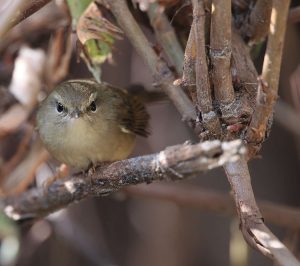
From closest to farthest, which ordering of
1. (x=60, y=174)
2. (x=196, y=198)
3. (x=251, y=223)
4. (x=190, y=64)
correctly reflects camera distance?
1. (x=251, y=223)
2. (x=190, y=64)
3. (x=60, y=174)
4. (x=196, y=198)

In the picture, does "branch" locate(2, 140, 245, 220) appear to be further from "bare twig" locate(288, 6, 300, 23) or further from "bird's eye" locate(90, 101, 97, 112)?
"bare twig" locate(288, 6, 300, 23)

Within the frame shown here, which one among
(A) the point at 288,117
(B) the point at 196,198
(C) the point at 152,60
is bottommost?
(B) the point at 196,198

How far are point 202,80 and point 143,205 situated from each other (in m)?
2.54

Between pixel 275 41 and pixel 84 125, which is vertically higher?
pixel 275 41

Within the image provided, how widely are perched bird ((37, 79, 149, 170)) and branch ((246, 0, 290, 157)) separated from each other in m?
1.28

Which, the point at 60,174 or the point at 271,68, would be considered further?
the point at 60,174

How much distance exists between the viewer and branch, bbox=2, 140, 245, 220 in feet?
4.83

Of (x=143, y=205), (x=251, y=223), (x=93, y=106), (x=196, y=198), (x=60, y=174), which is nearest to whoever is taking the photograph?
(x=251, y=223)

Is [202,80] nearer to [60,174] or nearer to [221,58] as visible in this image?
[221,58]

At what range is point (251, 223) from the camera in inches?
73.7

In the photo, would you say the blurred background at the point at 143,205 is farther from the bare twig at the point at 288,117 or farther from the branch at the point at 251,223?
the branch at the point at 251,223

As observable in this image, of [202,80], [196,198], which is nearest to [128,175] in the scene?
[202,80]

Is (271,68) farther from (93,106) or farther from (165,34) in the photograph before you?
(93,106)

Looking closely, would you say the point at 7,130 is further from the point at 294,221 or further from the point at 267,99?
the point at 267,99
